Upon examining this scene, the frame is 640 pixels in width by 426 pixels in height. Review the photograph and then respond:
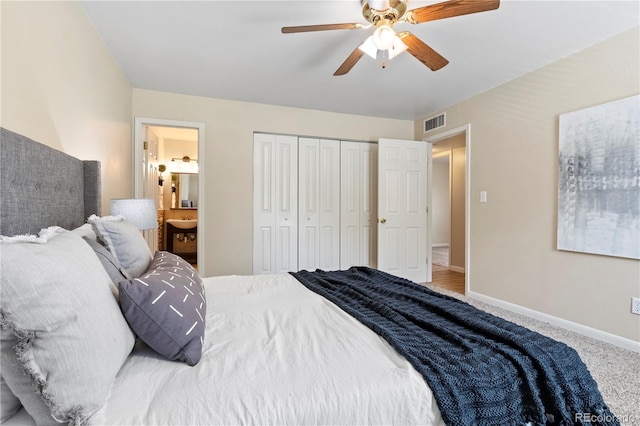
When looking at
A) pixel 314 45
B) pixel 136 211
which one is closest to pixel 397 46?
pixel 314 45

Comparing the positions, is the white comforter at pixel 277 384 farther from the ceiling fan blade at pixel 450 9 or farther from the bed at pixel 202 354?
the ceiling fan blade at pixel 450 9

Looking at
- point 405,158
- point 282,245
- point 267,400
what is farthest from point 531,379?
point 405,158

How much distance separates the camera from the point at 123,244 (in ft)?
4.57

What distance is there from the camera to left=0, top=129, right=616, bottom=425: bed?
698 millimetres

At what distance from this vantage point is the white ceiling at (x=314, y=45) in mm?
2039

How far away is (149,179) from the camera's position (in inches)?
150

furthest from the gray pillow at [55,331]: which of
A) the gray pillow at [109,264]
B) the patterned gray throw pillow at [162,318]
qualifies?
the gray pillow at [109,264]

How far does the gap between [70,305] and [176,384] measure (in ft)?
1.16

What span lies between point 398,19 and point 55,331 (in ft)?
7.13

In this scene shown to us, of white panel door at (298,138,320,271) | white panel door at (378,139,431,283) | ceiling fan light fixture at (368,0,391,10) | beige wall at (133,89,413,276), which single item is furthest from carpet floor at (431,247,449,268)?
ceiling fan light fixture at (368,0,391,10)

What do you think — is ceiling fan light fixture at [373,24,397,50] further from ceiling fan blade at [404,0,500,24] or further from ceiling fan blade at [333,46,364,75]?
ceiling fan blade at [333,46,364,75]

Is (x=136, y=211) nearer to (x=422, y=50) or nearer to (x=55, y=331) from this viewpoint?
(x=55, y=331)

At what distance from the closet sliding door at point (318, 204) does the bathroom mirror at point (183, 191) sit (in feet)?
9.79

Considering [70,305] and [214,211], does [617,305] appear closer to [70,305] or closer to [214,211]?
[70,305]
